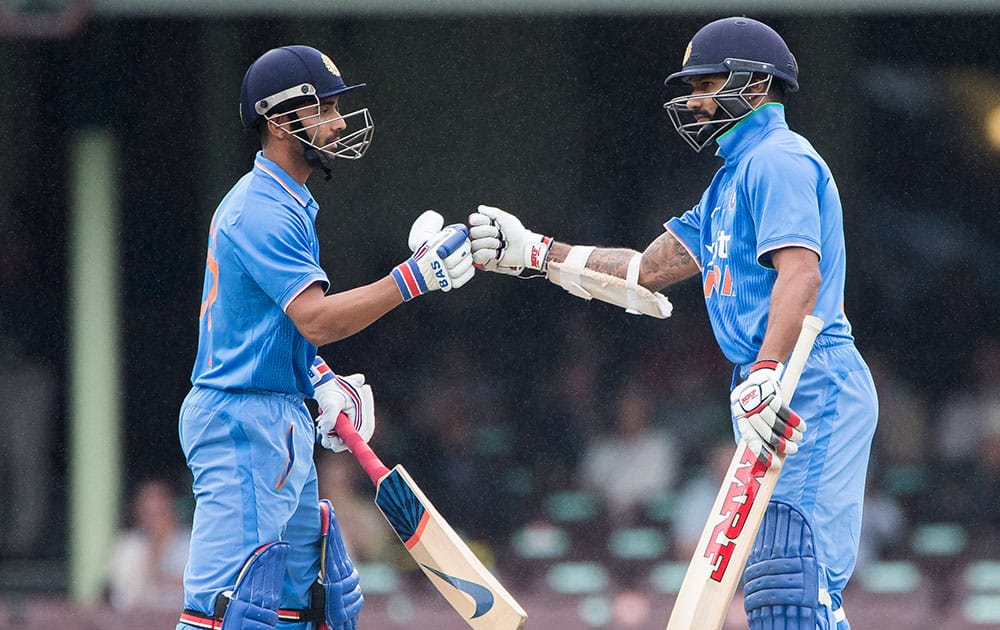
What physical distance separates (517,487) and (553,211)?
1.19 meters

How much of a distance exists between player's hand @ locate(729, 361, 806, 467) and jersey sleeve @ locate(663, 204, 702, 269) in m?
0.75

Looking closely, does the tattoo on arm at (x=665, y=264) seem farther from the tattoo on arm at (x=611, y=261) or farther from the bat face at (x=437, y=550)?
the bat face at (x=437, y=550)

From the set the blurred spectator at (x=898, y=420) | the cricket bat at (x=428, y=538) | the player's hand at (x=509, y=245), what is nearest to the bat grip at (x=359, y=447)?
the cricket bat at (x=428, y=538)

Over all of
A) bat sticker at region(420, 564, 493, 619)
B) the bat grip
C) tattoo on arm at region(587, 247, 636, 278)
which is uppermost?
tattoo on arm at region(587, 247, 636, 278)

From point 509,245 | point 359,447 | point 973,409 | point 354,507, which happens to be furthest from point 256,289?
point 973,409

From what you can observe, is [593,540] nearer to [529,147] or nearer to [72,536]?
[529,147]

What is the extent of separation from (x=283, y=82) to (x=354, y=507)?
3018 mm

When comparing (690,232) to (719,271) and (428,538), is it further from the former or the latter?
(428,538)

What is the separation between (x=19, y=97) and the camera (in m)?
6.42

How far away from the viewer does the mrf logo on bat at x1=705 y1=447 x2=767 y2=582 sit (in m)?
3.37

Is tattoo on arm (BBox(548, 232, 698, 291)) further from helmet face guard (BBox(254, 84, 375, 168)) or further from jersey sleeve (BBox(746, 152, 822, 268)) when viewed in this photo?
helmet face guard (BBox(254, 84, 375, 168))

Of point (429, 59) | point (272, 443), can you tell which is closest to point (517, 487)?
point (429, 59)

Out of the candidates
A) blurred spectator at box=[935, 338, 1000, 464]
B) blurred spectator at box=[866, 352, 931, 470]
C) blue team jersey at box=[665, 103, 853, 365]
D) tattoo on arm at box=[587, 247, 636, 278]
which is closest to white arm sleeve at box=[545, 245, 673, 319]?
tattoo on arm at box=[587, 247, 636, 278]

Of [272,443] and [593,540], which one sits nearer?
[272,443]
